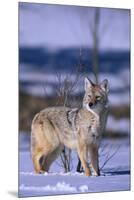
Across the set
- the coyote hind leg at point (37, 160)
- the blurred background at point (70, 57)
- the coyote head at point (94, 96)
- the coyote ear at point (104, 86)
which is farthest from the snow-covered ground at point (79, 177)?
the coyote ear at point (104, 86)

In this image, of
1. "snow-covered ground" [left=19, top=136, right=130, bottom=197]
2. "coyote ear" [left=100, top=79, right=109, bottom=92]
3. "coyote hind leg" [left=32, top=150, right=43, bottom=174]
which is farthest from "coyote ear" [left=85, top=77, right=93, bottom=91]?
"coyote hind leg" [left=32, top=150, right=43, bottom=174]

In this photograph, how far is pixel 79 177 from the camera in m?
4.82

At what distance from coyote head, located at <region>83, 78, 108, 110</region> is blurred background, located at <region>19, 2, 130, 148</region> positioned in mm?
46

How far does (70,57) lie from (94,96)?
1.30 feet

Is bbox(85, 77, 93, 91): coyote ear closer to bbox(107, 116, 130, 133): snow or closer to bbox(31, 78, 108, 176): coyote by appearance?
bbox(31, 78, 108, 176): coyote

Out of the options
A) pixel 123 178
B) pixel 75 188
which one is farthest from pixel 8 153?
pixel 123 178

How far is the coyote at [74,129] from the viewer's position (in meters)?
4.77

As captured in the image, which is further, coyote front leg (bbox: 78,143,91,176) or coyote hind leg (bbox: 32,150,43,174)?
coyote front leg (bbox: 78,143,91,176)

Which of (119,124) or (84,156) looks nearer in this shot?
(84,156)

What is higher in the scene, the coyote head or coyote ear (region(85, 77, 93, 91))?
coyote ear (region(85, 77, 93, 91))

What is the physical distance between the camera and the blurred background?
15.4 ft

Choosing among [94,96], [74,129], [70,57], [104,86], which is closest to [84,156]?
[74,129]

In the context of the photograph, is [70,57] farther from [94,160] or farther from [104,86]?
[94,160]

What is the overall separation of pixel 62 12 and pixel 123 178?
1.55m
